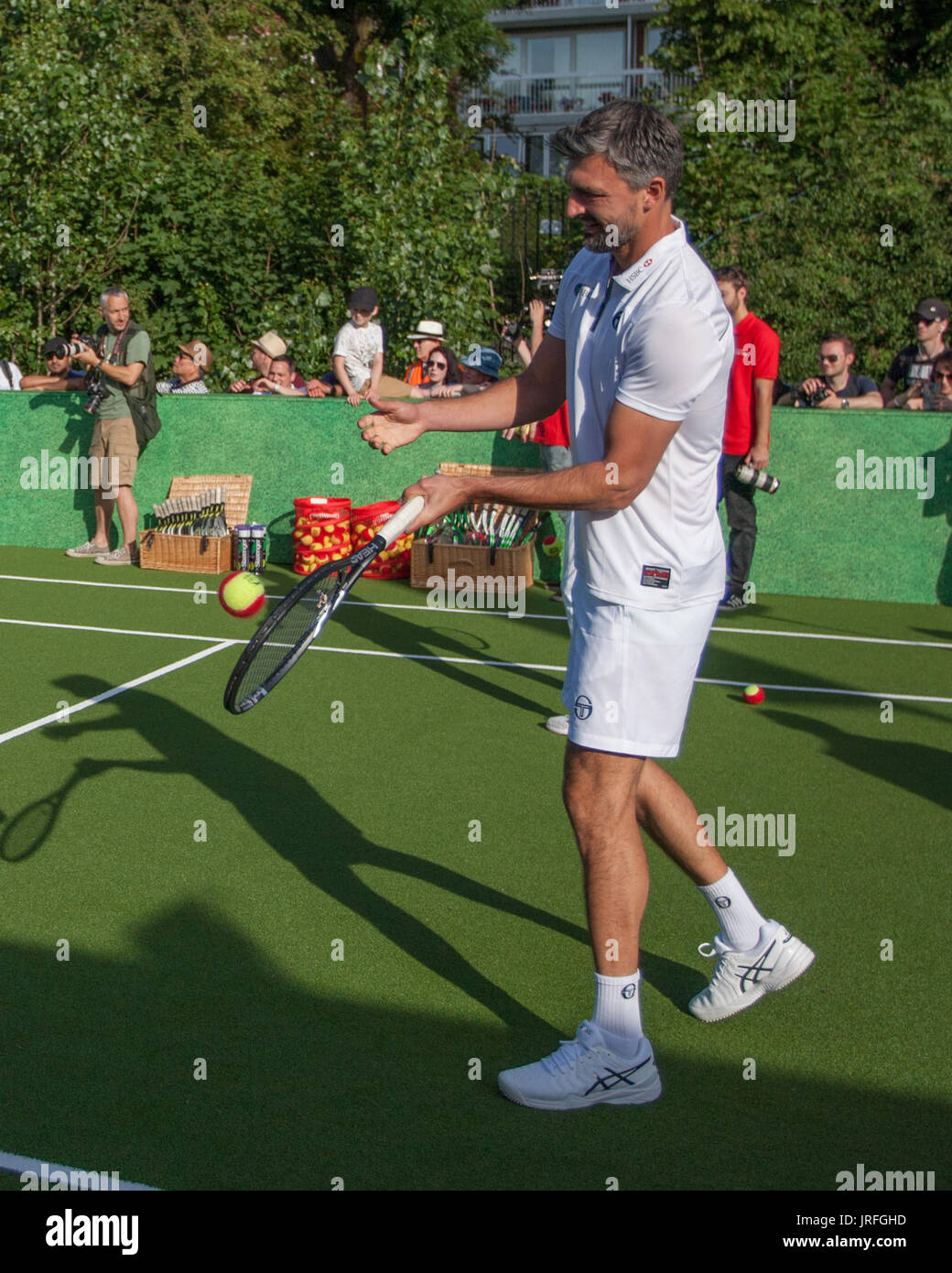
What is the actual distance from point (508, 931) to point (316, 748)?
2206 millimetres

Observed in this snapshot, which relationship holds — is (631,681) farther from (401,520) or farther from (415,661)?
(415,661)

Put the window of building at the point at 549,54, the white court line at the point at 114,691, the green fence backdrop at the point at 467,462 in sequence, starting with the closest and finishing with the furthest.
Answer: the white court line at the point at 114,691
the green fence backdrop at the point at 467,462
the window of building at the point at 549,54

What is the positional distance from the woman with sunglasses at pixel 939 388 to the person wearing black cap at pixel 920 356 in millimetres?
258

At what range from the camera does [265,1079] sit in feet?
11.8

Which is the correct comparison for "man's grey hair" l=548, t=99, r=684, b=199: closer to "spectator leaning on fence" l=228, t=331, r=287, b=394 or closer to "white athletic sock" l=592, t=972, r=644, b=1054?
"white athletic sock" l=592, t=972, r=644, b=1054

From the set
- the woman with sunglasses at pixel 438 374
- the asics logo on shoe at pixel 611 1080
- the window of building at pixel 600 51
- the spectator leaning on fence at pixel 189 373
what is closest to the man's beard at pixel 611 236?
the asics logo on shoe at pixel 611 1080

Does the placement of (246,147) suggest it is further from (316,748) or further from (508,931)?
(508,931)

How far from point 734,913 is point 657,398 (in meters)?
1.61

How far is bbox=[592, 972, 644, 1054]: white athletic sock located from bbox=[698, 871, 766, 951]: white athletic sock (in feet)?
1.63

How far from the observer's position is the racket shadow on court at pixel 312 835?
173 inches


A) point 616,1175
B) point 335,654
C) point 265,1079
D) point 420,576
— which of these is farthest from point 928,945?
point 420,576

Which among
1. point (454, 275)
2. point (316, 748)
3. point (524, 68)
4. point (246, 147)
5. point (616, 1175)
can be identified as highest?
point (524, 68)

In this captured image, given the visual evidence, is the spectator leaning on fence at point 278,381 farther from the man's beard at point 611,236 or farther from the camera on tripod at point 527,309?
the man's beard at point 611,236

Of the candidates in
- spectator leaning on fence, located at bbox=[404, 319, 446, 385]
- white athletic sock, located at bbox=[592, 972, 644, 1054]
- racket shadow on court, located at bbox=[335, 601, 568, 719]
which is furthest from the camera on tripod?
white athletic sock, located at bbox=[592, 972, 644, 1054]
